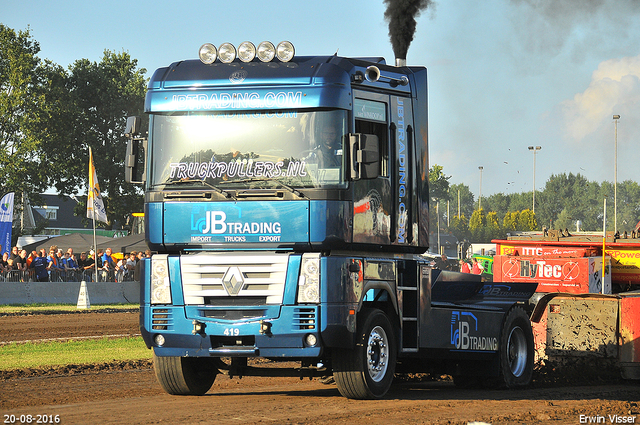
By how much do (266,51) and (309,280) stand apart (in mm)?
2629

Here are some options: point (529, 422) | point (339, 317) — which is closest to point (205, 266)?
point (339, 317)

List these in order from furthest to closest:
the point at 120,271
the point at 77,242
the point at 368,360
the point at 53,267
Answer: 1. the point at 77,242
2. the point at 120,271
3. the point at 53,267
4. the point at 368,360

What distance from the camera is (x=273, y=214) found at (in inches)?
361

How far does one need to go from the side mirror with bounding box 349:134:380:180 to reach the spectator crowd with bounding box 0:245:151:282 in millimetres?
21580

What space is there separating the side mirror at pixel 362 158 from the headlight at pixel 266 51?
133 centimetres

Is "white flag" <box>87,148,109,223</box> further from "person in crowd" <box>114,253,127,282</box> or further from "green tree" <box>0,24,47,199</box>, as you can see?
"green tree" <box>0,24,47,199</box>

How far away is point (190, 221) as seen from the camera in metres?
9.39

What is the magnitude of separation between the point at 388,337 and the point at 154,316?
104 inches

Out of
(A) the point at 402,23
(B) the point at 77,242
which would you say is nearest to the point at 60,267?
(B) the point at 77,242

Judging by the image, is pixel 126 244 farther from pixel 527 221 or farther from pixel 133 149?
pixel 527 221

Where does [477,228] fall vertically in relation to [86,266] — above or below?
above

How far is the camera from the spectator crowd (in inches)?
A: 1148

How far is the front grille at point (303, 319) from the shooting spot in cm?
902

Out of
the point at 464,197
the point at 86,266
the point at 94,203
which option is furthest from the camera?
the point at 464,197
